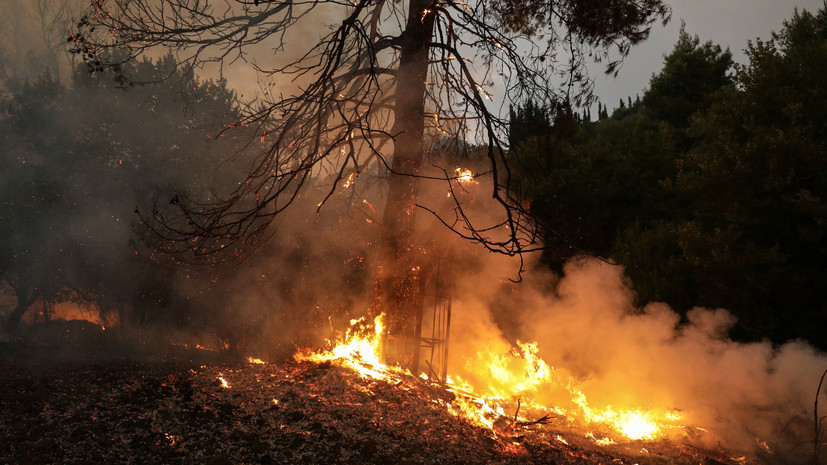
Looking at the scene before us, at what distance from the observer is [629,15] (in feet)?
20.1

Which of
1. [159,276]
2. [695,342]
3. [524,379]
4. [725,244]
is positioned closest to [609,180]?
[725,244]

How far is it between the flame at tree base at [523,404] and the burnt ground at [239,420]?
0.75 feet

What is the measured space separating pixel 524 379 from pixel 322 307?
463cm

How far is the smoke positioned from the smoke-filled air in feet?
0.19

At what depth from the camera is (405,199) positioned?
658cm

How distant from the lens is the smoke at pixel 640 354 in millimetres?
8109

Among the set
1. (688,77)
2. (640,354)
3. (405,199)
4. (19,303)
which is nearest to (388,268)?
(405,199)

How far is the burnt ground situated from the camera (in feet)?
12.0

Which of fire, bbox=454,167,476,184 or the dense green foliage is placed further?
the dense green foliage

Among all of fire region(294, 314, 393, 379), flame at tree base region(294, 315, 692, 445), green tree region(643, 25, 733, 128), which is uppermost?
green tree region(643, 25, 733, 128)

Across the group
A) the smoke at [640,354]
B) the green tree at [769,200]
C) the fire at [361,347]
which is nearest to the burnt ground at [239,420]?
the fire at [361,347]

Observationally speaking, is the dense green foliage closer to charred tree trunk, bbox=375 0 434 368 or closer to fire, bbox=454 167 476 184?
fire, bbox=454 167 476 184

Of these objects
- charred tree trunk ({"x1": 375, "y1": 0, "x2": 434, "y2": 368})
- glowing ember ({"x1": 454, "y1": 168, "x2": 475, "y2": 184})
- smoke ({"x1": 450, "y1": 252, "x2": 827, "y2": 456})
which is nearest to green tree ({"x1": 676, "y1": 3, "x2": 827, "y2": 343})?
smoke ({"x1": 450, "y1": 252, "x2": 827, "y2": 456})

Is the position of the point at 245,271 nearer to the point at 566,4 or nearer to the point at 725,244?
the point at 566,4
